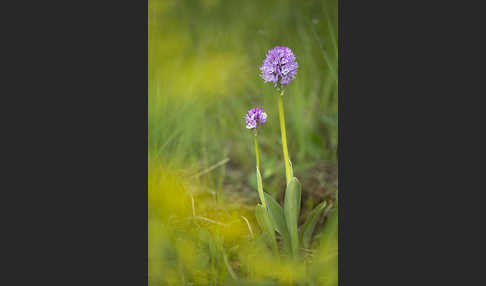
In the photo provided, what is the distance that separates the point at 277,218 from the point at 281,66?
0.75 meters

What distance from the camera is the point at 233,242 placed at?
106 inches

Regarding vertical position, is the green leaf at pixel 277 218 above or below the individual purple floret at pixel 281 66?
below

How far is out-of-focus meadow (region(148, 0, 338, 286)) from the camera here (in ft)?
8.73

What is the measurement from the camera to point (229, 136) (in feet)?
11.5

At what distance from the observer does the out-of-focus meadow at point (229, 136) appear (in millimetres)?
2662

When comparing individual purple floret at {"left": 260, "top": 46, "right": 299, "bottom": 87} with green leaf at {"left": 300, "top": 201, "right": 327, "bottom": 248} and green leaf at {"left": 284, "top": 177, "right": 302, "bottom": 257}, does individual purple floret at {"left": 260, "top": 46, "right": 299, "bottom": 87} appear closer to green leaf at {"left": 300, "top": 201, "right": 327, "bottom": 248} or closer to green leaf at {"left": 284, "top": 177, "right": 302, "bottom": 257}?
green leaf at {"left": 284, "top": 177, "right": 302, "bottom": 257}

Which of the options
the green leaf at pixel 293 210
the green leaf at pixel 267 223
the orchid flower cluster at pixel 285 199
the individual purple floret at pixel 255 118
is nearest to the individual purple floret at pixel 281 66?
the orchid flower cluster at pixel 285 199

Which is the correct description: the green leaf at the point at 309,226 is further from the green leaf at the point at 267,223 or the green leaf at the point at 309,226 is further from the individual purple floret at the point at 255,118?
the individual purple floret at the point at 255,118

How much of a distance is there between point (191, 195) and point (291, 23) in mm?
1304

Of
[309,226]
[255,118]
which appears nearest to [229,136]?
[255,118]

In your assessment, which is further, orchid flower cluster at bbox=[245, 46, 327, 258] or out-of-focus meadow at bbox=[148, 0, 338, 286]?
out-of-focus meadow at bbox=[148, 0, 338, 286]

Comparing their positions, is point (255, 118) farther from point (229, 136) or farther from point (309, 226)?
point (229, 136)

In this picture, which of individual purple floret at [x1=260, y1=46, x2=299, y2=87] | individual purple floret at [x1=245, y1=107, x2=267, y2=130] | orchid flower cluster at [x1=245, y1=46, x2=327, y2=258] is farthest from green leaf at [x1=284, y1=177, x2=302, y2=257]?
individual purple floret at [x1=260, y1=46, x2=299, y2=87]

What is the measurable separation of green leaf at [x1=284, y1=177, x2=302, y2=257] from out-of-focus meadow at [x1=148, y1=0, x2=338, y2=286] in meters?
0.07
